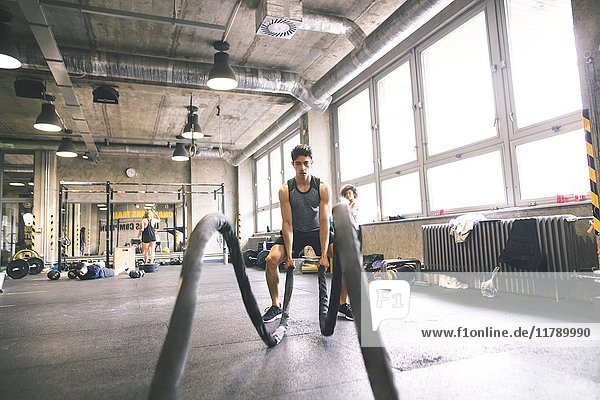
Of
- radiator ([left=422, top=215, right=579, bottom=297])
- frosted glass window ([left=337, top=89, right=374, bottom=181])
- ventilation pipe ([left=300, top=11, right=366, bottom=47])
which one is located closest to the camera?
radiator ([left=422, top=215, right=579, bottom=297])

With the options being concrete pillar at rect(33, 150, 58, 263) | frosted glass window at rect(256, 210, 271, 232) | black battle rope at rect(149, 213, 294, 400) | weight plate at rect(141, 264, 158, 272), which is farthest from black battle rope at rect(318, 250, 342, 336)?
concrete pillar at rect(33, 150, 58, 263)

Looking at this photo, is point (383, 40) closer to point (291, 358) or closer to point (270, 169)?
point (291, 358)

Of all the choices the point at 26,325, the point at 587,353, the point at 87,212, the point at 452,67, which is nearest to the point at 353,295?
the point at 587,353

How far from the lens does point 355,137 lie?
7445mm

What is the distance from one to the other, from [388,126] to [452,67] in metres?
1.48

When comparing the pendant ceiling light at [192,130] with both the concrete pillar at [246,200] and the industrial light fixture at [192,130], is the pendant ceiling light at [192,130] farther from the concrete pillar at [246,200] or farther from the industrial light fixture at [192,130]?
the concrete pillar at [246,200]

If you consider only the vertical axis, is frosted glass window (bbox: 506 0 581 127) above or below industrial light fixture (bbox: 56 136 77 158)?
below

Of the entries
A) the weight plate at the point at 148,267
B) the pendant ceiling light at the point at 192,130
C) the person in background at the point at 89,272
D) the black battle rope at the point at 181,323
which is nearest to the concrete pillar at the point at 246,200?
the weight plate at the point at 148,267

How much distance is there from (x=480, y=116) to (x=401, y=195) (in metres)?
1.85

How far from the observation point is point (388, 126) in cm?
645

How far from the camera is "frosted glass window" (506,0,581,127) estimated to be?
373 cm

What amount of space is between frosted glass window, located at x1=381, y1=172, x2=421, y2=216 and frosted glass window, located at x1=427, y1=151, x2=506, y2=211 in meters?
0.34

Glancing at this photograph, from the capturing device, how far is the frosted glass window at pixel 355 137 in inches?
277

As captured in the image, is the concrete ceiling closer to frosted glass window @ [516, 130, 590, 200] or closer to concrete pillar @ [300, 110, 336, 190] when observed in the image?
concrete pillar @ [300, 110, 336, 190]
